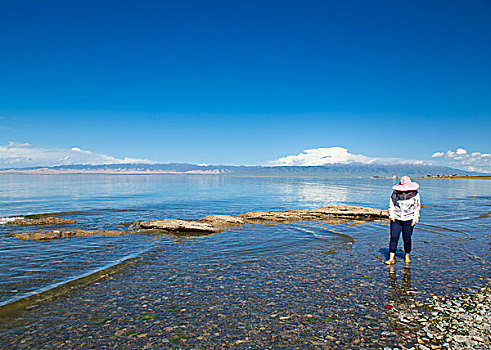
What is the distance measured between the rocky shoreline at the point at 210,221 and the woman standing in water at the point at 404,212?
11279 mm

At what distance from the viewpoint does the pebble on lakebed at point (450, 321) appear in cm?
670

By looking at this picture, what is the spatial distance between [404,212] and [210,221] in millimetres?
14555

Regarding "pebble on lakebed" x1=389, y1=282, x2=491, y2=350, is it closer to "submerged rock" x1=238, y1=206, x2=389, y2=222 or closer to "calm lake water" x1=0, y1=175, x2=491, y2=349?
"calm lake water" x1=0, y1=175, x2=491, y2=349

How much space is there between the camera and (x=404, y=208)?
13.0 metres

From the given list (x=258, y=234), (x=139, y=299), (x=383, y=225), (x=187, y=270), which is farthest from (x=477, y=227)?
(x=139, y=299)

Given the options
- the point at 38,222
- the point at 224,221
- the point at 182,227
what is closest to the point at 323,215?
the point at 224,221

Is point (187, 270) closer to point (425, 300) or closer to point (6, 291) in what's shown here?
point (6, 291)

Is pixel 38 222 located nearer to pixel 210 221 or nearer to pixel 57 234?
pixel 57 234

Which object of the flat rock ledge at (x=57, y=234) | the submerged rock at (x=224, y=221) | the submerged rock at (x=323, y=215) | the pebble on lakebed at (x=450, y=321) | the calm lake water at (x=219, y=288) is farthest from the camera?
the submerged rock at (x=323, y=215)

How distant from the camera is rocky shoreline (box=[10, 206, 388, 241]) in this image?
19.0 m

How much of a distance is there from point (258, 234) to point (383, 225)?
10376 mm

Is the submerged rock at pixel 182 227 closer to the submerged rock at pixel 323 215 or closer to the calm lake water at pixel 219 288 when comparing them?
the calm lake water at pixel 219 288

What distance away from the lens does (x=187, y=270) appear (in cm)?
1210

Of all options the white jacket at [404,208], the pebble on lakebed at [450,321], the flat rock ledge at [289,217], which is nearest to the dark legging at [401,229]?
the white jacket at [404,208]
